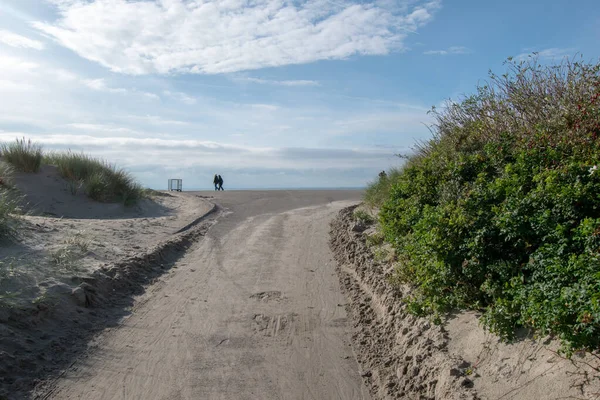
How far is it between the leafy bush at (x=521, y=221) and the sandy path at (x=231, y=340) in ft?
4.76

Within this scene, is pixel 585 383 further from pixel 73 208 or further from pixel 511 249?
pixel 73 208

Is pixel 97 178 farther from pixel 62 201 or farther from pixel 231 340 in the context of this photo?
pixel 231 340

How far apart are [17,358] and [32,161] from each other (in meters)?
17.8

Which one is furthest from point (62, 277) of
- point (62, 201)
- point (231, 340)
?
point (62, 201)

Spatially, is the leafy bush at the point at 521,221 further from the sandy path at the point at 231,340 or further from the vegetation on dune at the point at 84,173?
the vegetation on dune at the point at 84,173

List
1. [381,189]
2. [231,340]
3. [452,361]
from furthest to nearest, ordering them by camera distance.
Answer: [381,189] → [231,340] → [452,361]

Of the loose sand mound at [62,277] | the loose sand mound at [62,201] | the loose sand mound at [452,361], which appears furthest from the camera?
the loose sand mound at [62,201]

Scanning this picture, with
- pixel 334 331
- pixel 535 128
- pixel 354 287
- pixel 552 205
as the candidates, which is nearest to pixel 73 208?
pixel 354 287

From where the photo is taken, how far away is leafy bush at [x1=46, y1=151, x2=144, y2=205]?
21.3m

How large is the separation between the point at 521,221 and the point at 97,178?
19013mm

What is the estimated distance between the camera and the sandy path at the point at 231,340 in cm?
571

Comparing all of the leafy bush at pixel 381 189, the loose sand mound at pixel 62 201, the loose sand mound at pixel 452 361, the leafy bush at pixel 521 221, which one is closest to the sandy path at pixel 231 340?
the loose sand mound at pixel 452 361

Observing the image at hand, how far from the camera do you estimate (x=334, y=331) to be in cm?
755

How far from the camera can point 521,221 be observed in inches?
215
